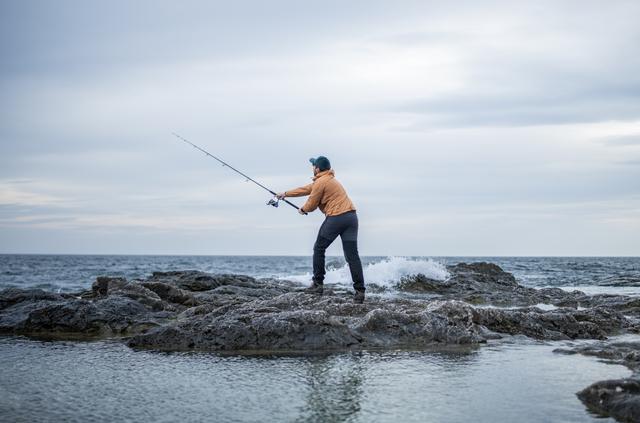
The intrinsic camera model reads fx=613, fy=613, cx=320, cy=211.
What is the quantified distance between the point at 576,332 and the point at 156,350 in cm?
467

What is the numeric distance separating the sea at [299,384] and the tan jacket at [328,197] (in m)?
3.96

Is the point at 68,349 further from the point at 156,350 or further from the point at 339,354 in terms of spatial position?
the point at 339,354

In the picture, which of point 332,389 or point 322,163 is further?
point 322,163

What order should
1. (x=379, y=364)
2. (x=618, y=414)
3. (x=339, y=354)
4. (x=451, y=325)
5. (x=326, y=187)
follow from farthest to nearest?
(x=326, y=187)
(x=451, y=325)
(x=339, y=354)
(x=379, y=364)
(x=618, y=414)

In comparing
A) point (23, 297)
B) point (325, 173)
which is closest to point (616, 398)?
point (325, 173)

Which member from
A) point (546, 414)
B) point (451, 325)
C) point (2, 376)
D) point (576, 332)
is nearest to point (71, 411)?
point (2, 376)

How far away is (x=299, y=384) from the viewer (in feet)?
14.3

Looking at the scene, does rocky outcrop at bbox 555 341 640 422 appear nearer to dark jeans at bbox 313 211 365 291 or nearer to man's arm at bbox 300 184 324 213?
dark jeans at bbox 313 211 365 291

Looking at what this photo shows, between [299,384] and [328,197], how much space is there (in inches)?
216

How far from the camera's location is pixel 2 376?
4.75 metres

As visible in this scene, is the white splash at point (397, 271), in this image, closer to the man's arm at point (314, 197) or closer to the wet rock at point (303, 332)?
the man's arm at point (314, 197)

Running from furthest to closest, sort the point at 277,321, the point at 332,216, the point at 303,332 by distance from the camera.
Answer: the point at 332,216, the point at 277,321, the point at 303,332

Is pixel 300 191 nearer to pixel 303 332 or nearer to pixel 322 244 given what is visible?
pixel 322 244

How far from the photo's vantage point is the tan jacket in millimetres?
9555
